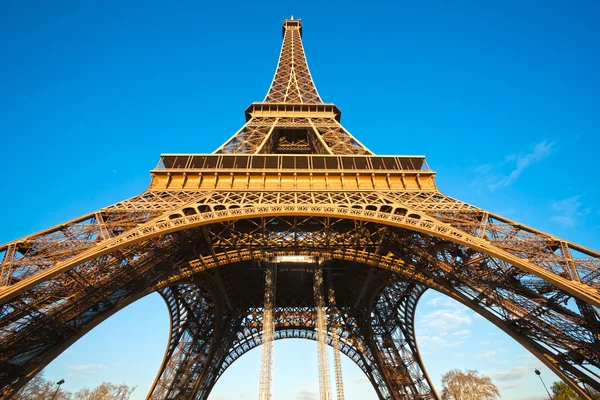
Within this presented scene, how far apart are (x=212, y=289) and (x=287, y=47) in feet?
96.5

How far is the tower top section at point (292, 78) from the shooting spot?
27.8 metres

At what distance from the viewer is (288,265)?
754 inches

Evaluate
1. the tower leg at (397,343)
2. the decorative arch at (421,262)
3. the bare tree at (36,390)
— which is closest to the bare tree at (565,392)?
the tower leg at (397,343)

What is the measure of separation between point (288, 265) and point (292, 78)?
19.5m

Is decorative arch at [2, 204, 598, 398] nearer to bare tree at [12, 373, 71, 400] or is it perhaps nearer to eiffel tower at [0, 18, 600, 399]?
eiffel tower at [0, 18, 600, 399]

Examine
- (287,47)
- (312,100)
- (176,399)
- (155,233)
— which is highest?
(287,47)

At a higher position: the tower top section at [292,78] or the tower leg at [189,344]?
the tower top section at [292,78]

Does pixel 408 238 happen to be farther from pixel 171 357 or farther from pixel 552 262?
pixel 171 357

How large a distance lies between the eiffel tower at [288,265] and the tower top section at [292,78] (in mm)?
3752

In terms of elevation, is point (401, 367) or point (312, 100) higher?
point (312, 100)

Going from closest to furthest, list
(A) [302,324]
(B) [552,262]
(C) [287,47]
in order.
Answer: (B) [552,262] < (A) [302,324] < (C) [287,47]

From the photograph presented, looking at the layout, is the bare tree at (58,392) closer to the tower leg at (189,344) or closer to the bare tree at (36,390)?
the bare tree at (36,390)

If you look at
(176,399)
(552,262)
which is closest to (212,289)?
(176,399)

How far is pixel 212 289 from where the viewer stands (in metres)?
19.5
